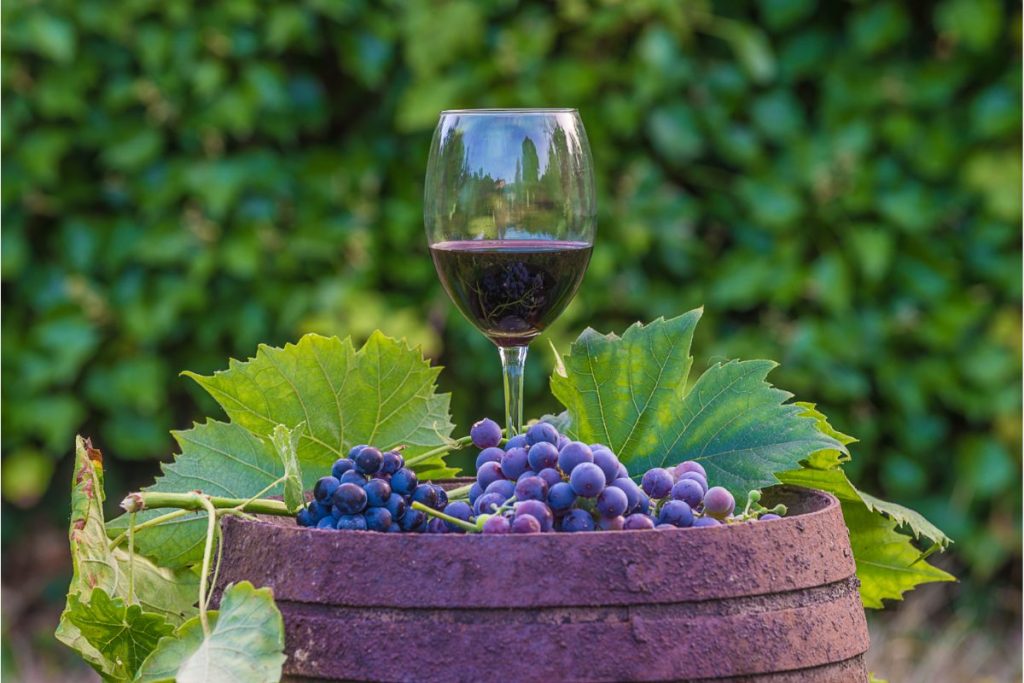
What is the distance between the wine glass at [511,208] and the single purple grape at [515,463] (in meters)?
0.19

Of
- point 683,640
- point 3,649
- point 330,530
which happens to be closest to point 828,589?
point 683,640

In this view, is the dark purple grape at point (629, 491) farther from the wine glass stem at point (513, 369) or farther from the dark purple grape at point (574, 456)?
the wine glass stem at point (513, 369)

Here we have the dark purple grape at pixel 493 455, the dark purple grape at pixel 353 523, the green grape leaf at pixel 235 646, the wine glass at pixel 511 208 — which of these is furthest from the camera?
the wine glass at pixel 511 208

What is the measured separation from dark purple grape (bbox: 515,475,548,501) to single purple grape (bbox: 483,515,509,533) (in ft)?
0.14

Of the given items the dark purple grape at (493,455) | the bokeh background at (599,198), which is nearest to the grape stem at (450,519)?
the dark purple grape at (493,455)

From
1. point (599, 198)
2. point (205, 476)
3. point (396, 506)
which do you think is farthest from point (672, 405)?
point (599, 198)

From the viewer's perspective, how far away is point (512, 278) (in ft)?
→ 4.47

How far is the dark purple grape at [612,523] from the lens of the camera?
109 cm

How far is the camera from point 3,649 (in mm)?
3459

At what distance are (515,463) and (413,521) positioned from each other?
0.34 ft

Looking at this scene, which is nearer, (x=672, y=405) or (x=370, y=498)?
(x=370, y=498)

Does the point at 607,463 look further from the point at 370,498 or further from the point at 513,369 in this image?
the point at 513,369

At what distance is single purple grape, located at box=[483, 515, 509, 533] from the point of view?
106 cm

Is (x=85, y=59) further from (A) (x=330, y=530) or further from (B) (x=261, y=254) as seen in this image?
(A) (x=330, y=530)
